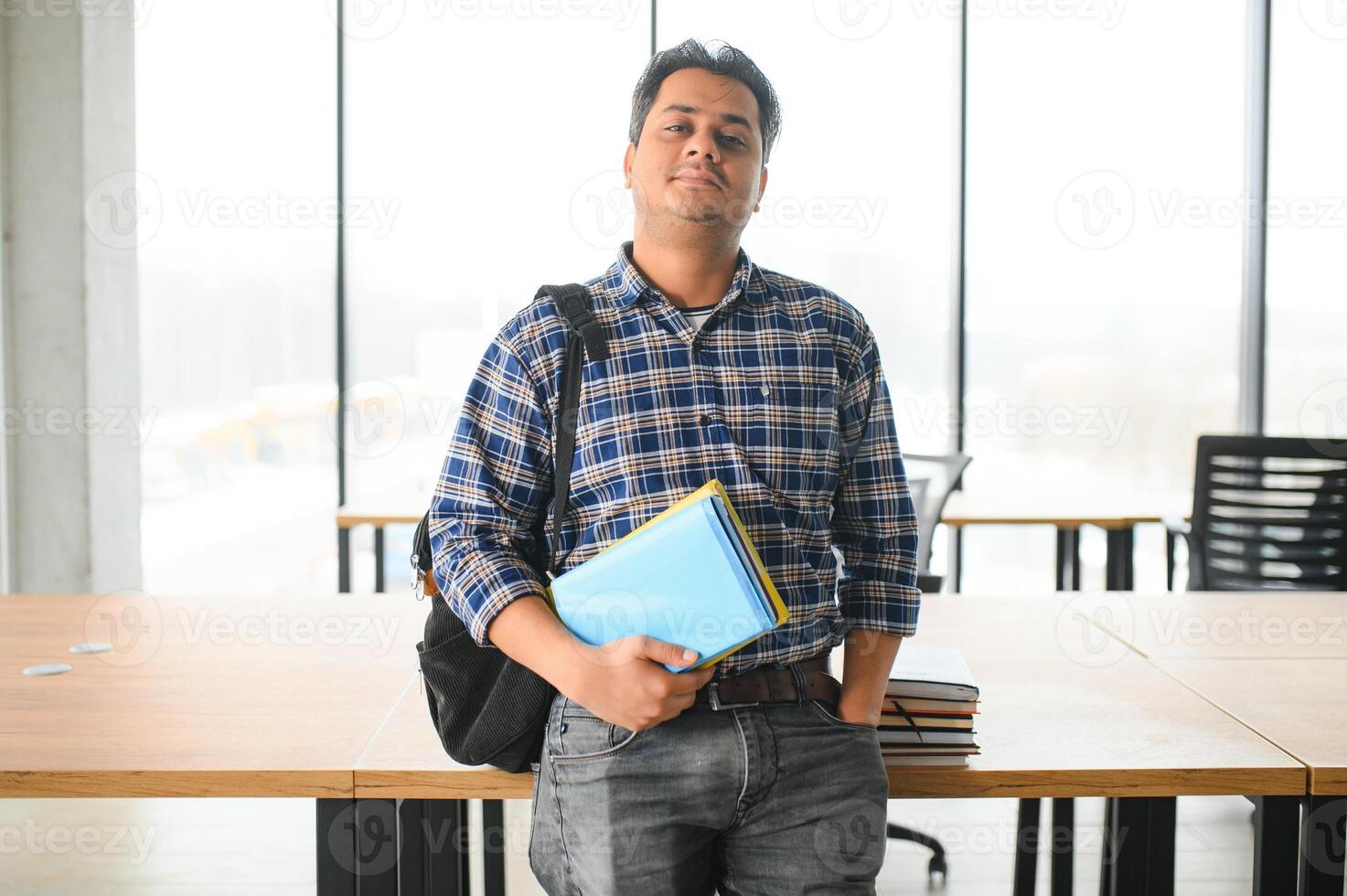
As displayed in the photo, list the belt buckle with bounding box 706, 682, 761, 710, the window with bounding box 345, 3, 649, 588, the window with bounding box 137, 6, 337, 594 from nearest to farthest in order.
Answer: the belt buckle with bounding box 706, 682, 761, 710 < the window with bounding box 137, 6, 337, 594 < the window with bounding box 345, 3, 649, 588

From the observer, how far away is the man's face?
1.41 m

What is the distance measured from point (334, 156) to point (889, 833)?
374 cm

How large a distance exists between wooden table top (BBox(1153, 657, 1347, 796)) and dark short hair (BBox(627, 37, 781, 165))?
1.10 meters

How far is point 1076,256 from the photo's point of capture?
5020 mm

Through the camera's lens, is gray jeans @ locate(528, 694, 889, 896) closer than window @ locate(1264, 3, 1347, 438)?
Yes

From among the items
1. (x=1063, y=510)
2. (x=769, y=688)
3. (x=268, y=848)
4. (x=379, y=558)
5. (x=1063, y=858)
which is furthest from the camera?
(x=379, y=558)

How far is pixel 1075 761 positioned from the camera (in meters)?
1.40

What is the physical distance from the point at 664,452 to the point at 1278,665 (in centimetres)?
125

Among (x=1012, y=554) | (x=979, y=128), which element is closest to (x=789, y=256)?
(x=979, y=128)

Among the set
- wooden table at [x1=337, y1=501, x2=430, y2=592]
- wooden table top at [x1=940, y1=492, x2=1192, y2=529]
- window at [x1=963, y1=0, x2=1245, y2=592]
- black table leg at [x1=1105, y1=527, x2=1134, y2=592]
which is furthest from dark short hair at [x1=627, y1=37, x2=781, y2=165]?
window at [x1=963, y1=0, x2=1245, y2=592]

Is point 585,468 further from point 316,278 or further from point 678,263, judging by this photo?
point 316,278

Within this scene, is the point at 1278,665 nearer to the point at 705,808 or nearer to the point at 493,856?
the point at 705,808

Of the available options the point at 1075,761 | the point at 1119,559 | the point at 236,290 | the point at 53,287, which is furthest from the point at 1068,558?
the point at 53,287

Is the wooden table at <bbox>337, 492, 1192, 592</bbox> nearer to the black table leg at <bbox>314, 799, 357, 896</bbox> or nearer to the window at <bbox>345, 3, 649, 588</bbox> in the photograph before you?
the window at <bbox>345, 3, 649, 588</bbox>
